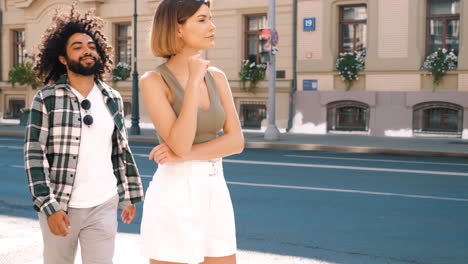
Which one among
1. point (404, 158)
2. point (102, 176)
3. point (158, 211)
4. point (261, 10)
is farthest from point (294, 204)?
point (261, 10)

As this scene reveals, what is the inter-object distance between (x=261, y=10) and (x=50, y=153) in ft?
69.0

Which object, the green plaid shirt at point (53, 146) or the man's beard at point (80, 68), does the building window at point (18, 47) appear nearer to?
the man's beard at point (80, 68)

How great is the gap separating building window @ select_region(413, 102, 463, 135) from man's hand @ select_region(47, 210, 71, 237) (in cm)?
1844

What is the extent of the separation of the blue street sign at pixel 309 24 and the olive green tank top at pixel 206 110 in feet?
66.0

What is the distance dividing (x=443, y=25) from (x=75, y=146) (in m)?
19.0

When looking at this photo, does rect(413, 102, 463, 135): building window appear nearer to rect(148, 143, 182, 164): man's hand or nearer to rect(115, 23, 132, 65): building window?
rect(115, 23, 132, 65): building window

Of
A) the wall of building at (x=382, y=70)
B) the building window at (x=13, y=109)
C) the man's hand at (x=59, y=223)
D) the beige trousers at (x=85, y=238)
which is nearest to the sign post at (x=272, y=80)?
the wall of building at (x=382, y=70)

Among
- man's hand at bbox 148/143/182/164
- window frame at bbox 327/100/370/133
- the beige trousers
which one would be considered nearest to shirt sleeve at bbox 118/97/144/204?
the beige trousers

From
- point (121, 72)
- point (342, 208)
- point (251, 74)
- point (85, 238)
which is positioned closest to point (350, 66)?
point (251, 74)

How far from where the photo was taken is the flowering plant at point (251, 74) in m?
23.6

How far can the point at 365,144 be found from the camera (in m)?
17.5

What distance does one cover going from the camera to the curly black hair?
350 cm

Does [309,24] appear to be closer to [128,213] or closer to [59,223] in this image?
[128,213]

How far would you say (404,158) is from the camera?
1491 centimetres
